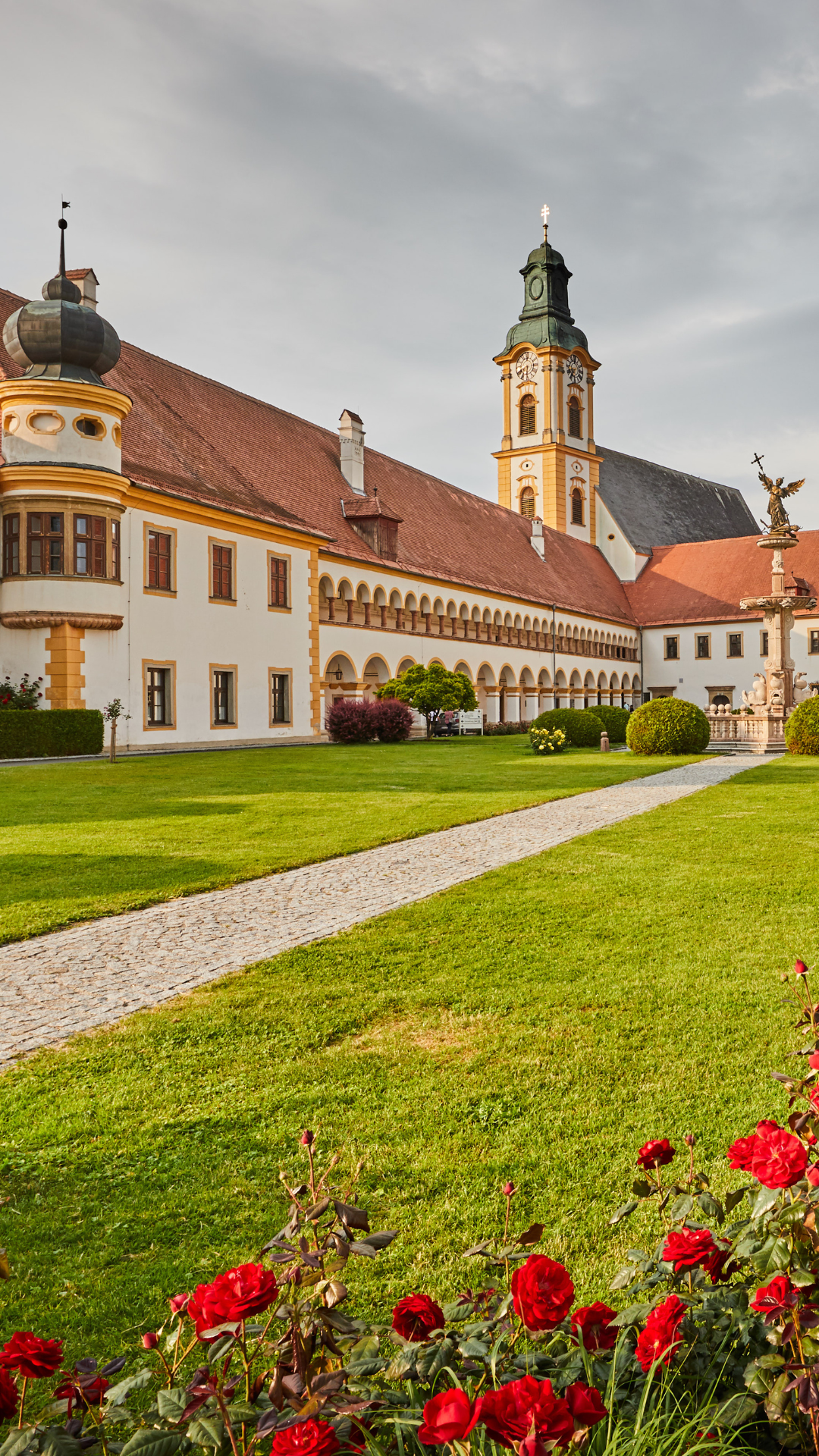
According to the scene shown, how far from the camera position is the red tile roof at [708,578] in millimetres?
65250

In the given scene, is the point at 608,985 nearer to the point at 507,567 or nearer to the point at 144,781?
the point at 144,781

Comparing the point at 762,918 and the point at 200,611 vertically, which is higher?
the point at 200,611

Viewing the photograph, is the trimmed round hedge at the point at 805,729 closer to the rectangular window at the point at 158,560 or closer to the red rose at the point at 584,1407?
the rectangular window at the point at 158,560

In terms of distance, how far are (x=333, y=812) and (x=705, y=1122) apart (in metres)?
10.6

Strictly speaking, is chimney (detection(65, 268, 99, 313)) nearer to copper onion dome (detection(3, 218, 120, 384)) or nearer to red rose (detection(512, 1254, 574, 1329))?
copper onion dome (detection(3, 218, 120, 384))

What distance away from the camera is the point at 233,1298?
5.41 ft

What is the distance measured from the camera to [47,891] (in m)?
8.58

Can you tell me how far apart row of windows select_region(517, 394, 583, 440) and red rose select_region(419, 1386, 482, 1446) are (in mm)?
74729

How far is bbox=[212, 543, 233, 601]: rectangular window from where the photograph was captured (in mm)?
31609

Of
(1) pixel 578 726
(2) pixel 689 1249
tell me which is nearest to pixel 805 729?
(1) pixel 578 726

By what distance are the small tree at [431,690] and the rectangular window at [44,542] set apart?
1322cm

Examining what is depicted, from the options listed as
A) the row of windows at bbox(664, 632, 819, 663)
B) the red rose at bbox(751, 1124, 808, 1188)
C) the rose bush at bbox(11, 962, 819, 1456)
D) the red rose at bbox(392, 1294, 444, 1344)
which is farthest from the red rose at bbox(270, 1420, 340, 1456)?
the row of windows at bbox(664, 632, 819, 663)

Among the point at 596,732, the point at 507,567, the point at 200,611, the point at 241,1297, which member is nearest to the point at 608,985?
the point at 241,1297

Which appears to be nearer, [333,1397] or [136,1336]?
[333,1397]
